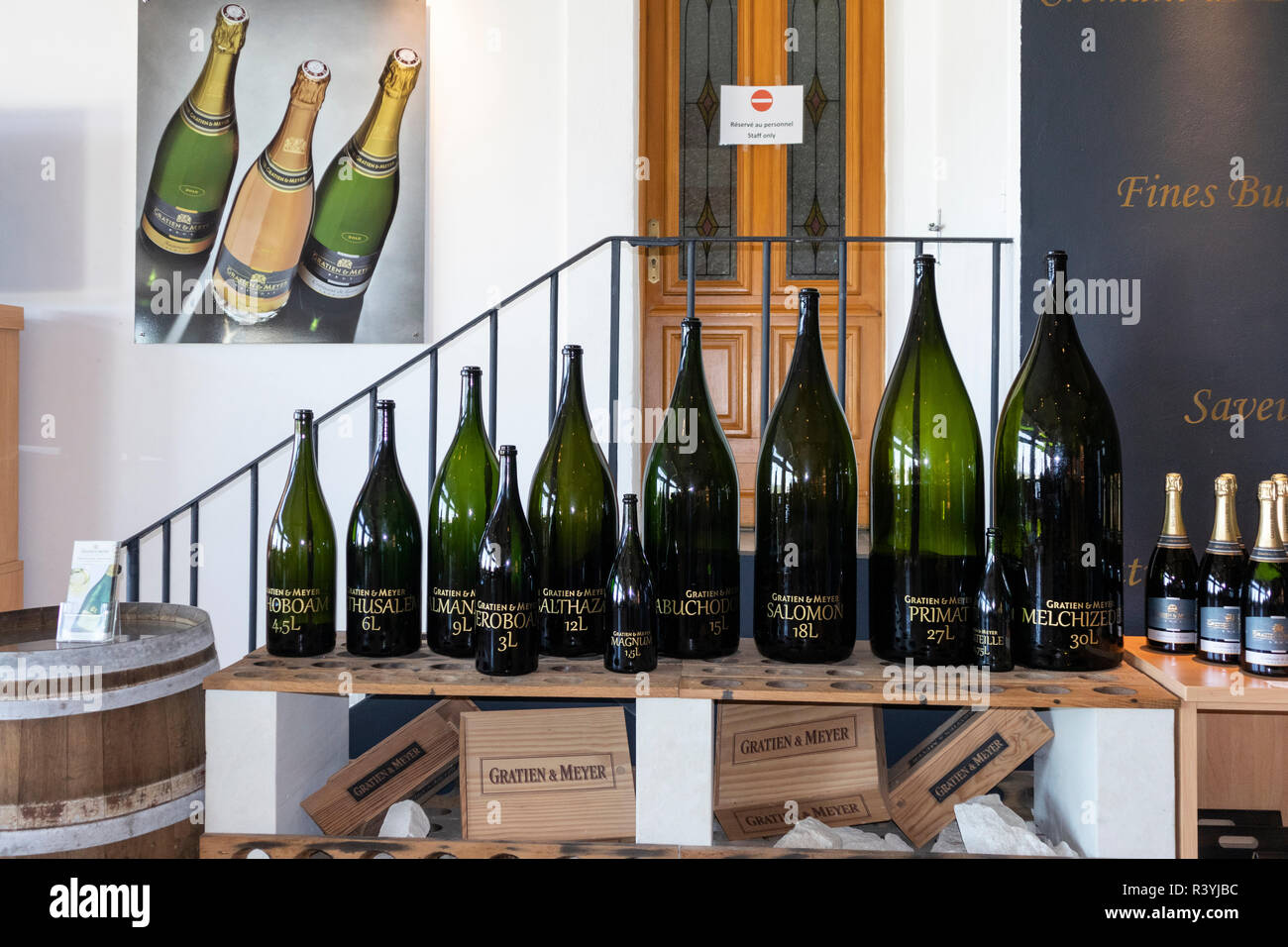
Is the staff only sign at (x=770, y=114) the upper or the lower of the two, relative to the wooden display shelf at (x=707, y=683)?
upper

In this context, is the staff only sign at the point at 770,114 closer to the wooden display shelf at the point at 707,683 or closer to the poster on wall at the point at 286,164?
the poster on wall at the point at 286,164

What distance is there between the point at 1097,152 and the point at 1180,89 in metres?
0.19

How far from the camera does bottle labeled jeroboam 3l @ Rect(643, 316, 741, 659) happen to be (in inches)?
40.8

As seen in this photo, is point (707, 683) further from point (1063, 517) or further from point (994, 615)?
point (1063, 517)

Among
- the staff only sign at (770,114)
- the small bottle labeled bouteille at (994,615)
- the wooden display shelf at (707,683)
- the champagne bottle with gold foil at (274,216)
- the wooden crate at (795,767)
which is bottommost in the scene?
the wooden crate at (795,767)

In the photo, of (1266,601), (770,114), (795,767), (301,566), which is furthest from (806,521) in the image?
(770,114)

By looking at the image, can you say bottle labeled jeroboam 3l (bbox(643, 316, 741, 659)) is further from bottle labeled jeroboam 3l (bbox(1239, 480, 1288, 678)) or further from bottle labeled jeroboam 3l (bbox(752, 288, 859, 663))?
bottle labeled jeroboam 3l (bbox(1239, 480, 1288, 678))

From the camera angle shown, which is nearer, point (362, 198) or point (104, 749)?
point (104, 749)

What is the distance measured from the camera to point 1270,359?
1.79 meters

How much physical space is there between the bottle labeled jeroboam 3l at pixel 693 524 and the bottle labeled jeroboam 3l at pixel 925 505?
182 mm

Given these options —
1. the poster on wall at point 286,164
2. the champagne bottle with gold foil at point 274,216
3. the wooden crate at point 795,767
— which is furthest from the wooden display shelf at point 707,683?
the champagne bottle with gold foil at point 274,216

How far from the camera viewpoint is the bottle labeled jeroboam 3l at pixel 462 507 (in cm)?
108

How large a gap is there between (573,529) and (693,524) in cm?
17

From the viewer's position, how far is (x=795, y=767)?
3.93 feet
